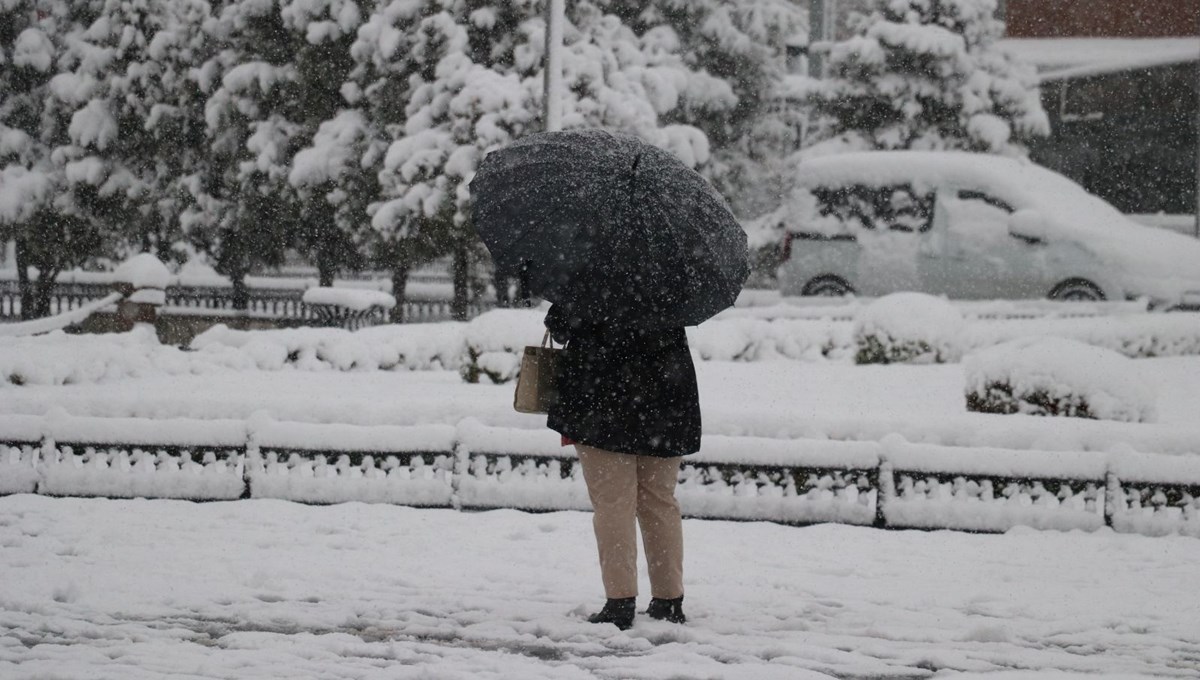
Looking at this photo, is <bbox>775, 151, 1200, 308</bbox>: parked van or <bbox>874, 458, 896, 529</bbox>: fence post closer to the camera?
<bbox>874, 458, 896, 529</bbox>: fence post

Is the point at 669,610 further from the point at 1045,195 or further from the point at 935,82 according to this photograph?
the point at 935,82

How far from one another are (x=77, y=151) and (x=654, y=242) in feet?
78.3

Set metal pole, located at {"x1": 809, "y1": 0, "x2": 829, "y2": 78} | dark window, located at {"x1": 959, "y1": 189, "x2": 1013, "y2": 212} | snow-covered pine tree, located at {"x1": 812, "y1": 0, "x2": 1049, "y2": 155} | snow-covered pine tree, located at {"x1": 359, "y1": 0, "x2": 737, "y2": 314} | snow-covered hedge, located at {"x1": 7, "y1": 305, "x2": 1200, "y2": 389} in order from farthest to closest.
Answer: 1. metal pole, located at {"x1": 809, "y1": 0, "x2": 829, "y2": 78}
2. snow-covered pine tree, located at {"x1": 812, "y1": 0, "x2": 1049, "y2": 155}
3. snow-covered pine tree, located at {"x1": 359, "y1": 0, "x2": 737, "y2": 314}
4. dark window, located at {"x1": 959, "y1": 189, "x2": 1013, "y2": 212}
5. snow-covered hedge, located at {"x1": 7, "y1": 305, "x2": 1200, "y2": 389}

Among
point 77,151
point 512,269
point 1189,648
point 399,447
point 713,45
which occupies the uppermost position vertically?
point 713,45

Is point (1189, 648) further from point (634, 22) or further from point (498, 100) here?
point (634, 22)

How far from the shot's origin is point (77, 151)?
26172mm

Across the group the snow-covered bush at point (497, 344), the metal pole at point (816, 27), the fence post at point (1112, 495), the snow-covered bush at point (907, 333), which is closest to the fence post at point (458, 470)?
the fence post at point (1112, 495)

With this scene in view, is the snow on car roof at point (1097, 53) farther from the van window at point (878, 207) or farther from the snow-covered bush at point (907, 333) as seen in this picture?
the snow-covered bush at point (907, 333)

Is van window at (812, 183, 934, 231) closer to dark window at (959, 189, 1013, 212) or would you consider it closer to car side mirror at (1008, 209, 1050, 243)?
dark window at (959, 189, 1013, 212)

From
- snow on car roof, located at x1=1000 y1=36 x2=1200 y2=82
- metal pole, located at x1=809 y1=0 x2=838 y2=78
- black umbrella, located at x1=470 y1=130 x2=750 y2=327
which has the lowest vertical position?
black umbrella, located at x1=470 y1=130 x2=750 y2=327

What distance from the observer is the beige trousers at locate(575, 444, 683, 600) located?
5.38 m

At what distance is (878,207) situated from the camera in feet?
60.5

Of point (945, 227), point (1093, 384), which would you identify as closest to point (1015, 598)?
point (1093, 384)

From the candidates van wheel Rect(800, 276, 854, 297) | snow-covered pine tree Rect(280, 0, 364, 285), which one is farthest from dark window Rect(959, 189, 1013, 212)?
snow-covered pine tree Rect(280, 0, 364, 285)
